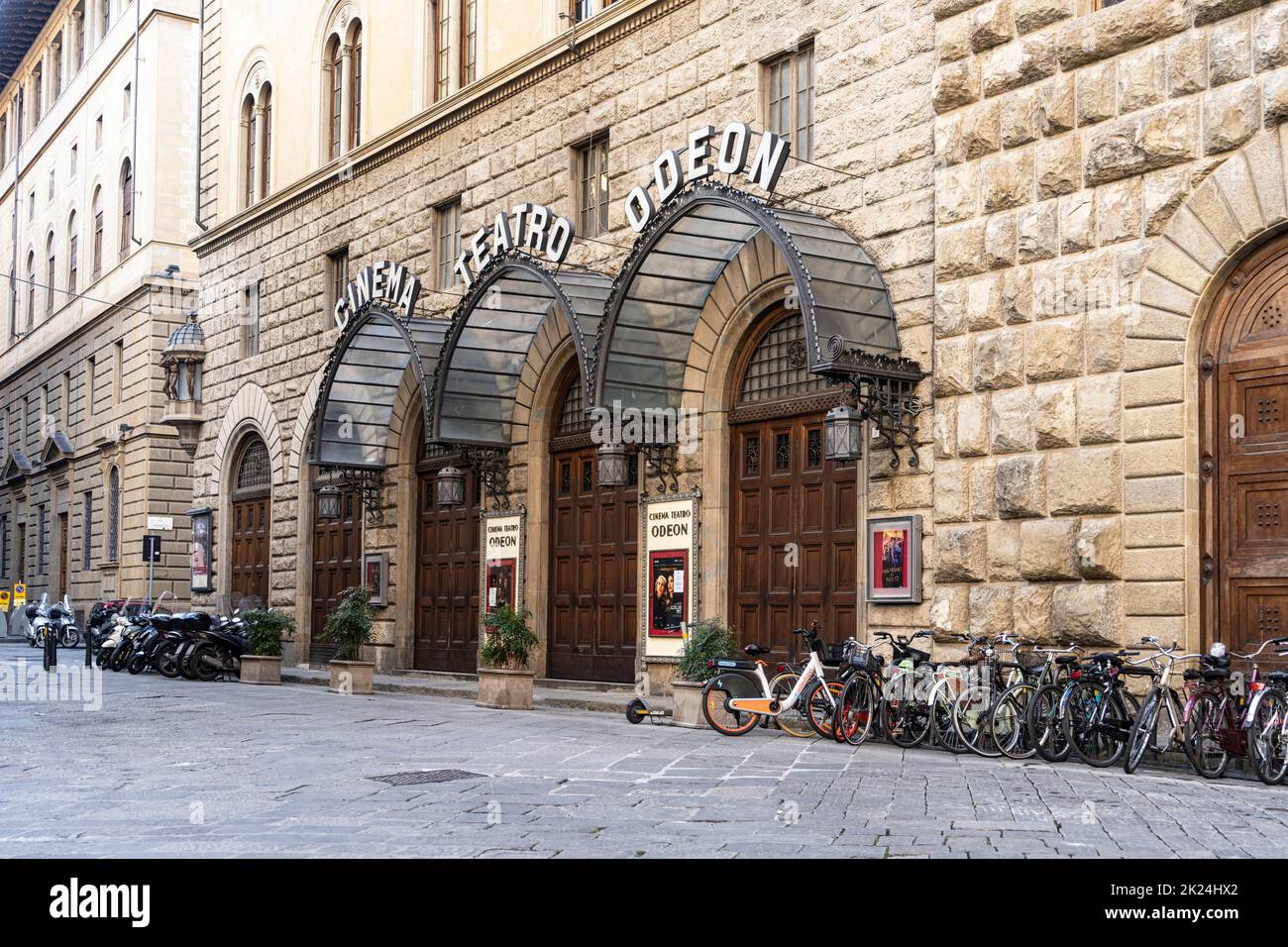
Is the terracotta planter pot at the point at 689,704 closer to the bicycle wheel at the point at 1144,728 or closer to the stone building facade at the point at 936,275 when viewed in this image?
the stone building facade at the point at 936,275

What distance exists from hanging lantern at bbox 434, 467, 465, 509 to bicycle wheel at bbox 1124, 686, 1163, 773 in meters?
12.5

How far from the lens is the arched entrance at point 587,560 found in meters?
19.9

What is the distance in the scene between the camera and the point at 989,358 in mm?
14289

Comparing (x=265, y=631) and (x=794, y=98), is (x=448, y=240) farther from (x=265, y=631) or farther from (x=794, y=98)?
(x=794, y=98)

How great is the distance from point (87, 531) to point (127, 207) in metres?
9.31

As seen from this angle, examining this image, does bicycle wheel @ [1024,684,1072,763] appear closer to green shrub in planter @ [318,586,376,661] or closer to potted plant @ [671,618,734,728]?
potted plant @ [671,618,734,728]

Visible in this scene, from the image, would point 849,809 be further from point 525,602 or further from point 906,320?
point 525,602

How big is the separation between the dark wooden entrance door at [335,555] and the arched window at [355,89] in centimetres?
673

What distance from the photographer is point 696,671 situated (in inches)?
614

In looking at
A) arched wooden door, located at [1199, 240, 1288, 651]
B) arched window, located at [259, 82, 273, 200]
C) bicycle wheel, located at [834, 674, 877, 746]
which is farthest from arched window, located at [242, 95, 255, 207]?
arched wooden door, located at [1199, 240, 1288, 651]

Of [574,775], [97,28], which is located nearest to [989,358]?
[574,775]

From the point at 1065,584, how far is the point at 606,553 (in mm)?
8114

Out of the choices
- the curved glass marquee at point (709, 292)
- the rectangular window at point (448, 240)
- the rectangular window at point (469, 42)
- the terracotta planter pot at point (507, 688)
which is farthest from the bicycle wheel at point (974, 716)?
the rectangular window at point (469, 42)

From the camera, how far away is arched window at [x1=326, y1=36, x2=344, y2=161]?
28594mm
